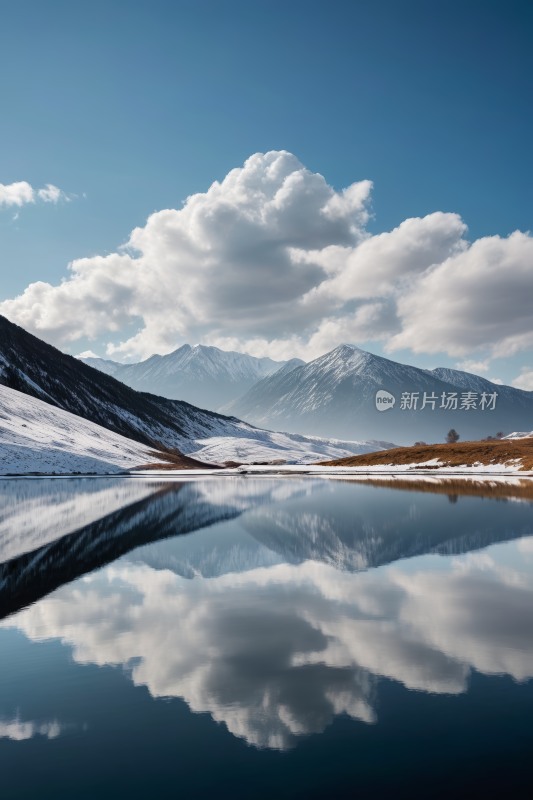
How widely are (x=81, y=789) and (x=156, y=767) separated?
954 mm

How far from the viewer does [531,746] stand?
259 inches

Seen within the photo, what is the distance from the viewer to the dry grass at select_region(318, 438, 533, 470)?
93781 millimetres

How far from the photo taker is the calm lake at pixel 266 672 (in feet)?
20.1

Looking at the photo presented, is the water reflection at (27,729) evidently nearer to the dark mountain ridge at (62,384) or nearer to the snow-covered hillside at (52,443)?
the snow-covered hillside at (52,443)

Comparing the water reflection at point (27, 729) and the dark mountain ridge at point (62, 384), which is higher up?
the dark mountain ridge at point (62, 384)

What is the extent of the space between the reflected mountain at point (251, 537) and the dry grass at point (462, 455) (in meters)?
59.8

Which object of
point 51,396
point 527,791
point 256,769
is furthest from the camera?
point 51,396

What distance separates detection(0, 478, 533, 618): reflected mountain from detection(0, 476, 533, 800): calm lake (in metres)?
0.21

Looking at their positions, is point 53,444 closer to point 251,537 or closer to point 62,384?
point 62,384

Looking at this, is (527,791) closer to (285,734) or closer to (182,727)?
(285,734)

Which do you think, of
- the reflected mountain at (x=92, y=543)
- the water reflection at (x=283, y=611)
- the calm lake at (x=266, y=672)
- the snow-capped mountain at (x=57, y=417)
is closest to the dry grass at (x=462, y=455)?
the snow-capped mountain at (x=57, y=417)

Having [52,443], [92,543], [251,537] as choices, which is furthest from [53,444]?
[251,537]

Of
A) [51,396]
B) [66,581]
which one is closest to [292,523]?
[66,581]

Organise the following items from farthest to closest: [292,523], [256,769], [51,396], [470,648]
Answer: [51,396]
[292,523]
[470,648]
[256,769]
